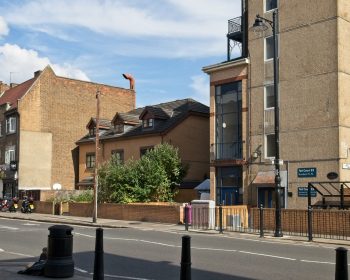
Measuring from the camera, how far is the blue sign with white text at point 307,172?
27.9m

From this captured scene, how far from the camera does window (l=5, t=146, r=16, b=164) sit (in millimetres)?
50366

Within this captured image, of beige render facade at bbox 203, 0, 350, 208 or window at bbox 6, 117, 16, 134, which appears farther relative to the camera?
window at bbox 6, 117, 16, 134

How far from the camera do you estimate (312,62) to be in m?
28.6

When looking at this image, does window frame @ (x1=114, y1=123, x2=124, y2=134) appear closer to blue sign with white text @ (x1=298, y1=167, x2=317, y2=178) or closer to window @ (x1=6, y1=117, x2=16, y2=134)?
window @ (x1=6, y1=117, x2=16, y2=134)

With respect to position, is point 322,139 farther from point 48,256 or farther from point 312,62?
point 48,256

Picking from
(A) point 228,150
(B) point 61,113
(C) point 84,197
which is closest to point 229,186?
(A) point 228,150

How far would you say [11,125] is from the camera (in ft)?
167

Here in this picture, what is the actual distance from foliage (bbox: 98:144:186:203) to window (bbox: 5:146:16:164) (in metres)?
16.8

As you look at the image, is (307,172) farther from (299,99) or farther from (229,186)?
(229,186)

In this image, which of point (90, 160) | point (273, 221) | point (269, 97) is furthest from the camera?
point (90, 160)

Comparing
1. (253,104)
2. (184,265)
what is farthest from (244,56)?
(184,265)

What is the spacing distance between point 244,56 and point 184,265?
26724 mm

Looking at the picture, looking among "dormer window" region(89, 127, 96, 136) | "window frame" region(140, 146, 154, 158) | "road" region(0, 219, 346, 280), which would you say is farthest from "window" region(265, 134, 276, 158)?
"dormer window" region(89, 127, 96, 136)

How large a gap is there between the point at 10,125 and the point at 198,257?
40.5 meters
